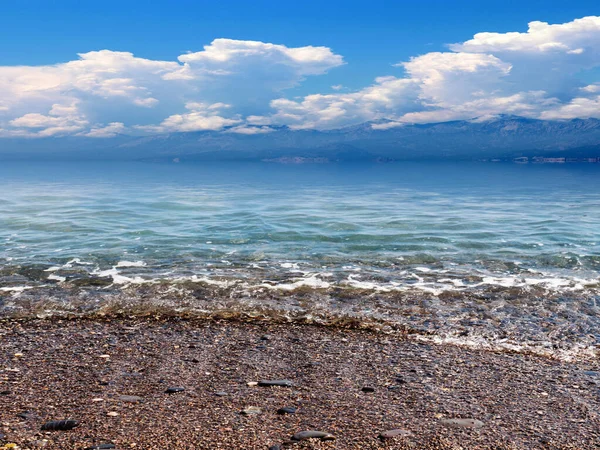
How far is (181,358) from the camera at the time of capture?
13.1 m

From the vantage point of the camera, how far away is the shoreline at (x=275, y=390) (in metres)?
9.05

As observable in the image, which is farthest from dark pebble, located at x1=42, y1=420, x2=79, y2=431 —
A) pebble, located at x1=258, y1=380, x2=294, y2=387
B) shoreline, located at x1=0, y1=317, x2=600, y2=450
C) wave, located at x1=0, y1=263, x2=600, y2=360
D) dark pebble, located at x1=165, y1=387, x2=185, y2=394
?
wave, located at x1=0, y1=263, x2=600, y2=360

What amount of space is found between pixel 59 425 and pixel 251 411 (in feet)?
11.4

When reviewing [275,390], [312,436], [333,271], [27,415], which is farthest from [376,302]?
[27,415]

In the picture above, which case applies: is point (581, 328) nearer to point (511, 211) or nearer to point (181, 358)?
point (181, 358)

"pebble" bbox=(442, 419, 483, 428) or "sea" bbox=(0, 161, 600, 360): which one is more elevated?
"pebble" bbox=(442, 419, 483, 428)

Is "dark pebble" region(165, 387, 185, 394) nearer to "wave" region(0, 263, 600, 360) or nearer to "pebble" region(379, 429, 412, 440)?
"pebble" region(379, 429, 412, 440)

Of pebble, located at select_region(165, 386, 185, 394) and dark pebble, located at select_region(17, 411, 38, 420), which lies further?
pebble, located at select_region(165, 386, 185, 394)

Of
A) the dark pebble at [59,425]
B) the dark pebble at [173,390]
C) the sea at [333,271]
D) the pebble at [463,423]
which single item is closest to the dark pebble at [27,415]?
the dark pebble at [59,425]

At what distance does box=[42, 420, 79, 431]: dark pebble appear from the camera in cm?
905

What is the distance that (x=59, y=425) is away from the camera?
29.9ft

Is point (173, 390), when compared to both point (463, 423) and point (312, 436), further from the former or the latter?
point (463, 423)

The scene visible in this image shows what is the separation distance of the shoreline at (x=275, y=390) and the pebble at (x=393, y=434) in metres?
0.09

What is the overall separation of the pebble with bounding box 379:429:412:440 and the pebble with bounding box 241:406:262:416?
246 centimetres
